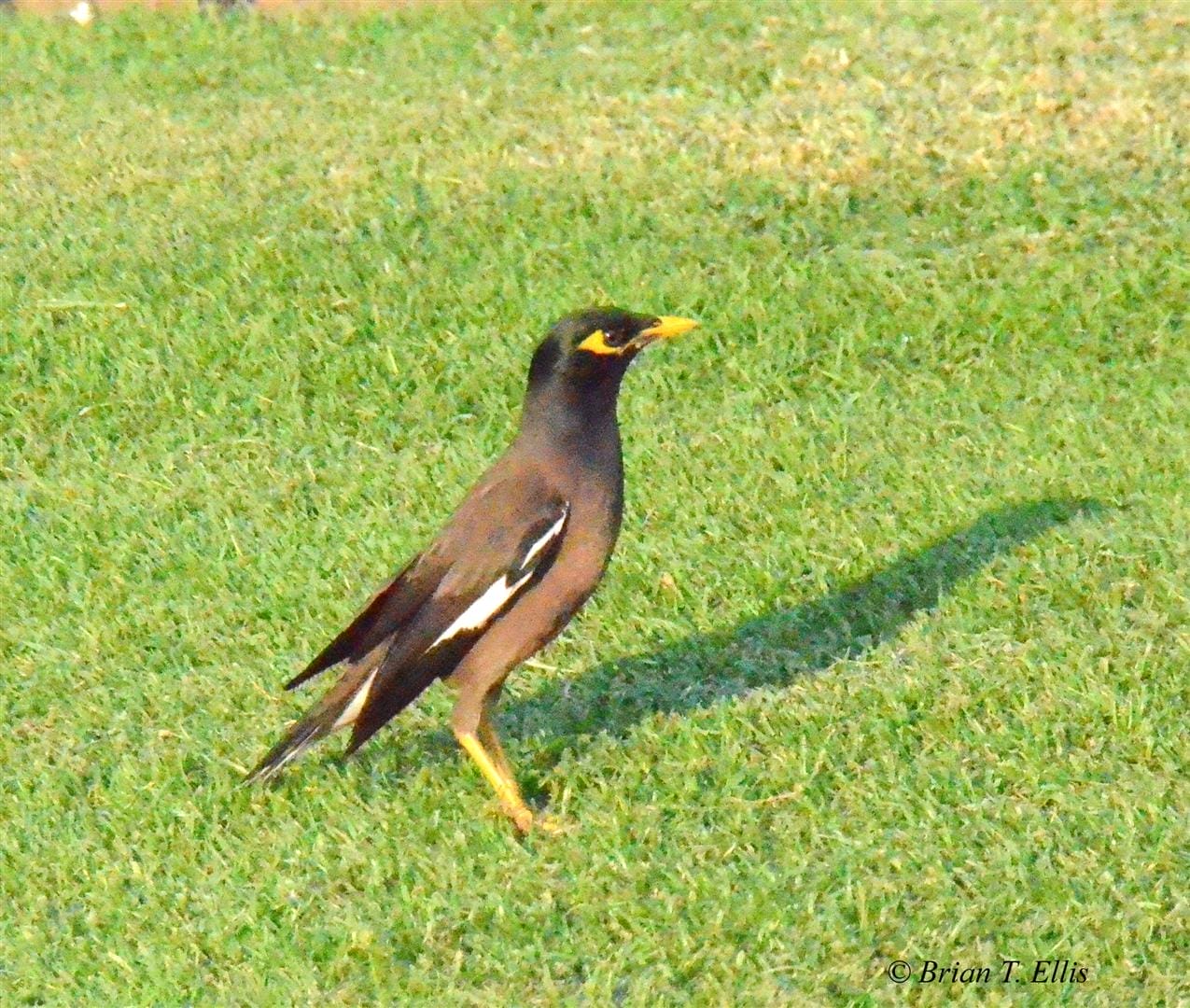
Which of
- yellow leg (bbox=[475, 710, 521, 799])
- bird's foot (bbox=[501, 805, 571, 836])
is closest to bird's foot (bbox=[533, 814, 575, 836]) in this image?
bird's foot (bbox=[501, 805, 571, 836])

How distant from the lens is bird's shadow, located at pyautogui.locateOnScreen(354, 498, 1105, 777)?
6066mm

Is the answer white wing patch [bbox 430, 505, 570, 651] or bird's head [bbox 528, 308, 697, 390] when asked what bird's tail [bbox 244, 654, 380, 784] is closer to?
white wing patch [bbox 430, 505, 570, 651]

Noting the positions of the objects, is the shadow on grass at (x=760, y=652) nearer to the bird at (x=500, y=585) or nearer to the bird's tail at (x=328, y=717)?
the bird at (x=500, y=585)

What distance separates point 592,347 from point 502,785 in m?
1.23

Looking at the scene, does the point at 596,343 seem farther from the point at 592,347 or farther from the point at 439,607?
the point at 439,607

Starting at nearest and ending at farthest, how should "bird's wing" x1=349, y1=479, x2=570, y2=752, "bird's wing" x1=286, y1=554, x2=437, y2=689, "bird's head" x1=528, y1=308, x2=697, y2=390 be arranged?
"bird's wing" x1=349, y1=479, x2=570, y2=752
"bird's wing" x1=286, y1=554, x2=437, y2=689
"bird's head" x1=528, y1=308, x2=697, y2=390

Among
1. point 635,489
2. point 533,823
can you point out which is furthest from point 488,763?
point 635,489

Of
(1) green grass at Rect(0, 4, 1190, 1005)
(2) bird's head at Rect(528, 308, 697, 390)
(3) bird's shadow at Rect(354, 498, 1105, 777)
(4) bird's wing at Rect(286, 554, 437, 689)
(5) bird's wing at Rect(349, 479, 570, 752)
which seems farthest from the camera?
(3) bird's shadow at Rect(354, 498, 1105, 777)

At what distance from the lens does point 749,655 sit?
6.34m

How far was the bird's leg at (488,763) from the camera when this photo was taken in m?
5.43

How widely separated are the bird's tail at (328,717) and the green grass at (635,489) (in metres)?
0.19

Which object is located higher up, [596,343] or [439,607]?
[596,343]

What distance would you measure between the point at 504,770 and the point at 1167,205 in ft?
17.3

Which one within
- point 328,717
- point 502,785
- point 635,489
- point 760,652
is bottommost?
point 760,652
